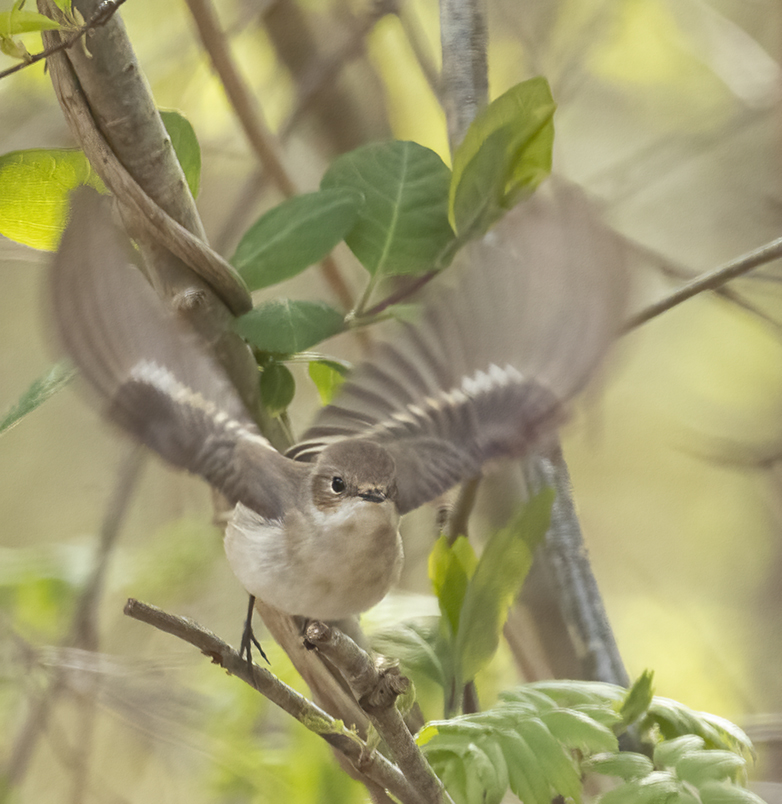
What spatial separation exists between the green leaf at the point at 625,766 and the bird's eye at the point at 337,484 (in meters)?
0.21

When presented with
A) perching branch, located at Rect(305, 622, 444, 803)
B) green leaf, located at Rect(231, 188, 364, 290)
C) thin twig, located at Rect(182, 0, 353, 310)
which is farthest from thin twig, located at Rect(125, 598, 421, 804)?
thin twig, located at Rect(182, 0, 353, 310)

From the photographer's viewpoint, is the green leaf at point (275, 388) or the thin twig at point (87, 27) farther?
the green leaf at point (275, 388)

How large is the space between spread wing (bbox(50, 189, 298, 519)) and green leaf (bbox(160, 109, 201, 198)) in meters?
0.08

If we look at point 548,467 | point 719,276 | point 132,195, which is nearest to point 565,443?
point 548,467

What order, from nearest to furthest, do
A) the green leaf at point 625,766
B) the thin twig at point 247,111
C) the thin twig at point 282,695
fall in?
1. the thin twig at point 282,695
2. the green leaf at point 625,766
3. the thin twig at point 247,111

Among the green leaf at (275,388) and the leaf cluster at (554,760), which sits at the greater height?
the green leaf at (275,388)

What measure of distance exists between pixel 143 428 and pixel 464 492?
0.95 ft

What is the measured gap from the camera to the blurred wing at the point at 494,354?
41cm

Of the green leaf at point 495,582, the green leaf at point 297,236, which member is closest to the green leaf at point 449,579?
the green leaf at point 495,582

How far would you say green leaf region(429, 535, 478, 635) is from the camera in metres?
0.52

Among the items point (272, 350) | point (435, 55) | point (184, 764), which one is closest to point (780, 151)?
point (435, 55)

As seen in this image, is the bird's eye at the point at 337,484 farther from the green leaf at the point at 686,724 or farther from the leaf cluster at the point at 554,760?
the green leaf at the point at 686,724

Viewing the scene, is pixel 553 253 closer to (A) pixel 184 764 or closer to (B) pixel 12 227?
(B) pixel 12 227

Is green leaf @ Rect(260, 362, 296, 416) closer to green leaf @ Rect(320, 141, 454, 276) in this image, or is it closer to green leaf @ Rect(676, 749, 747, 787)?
green leaf @ Rect(320, 141, 454, 276)
